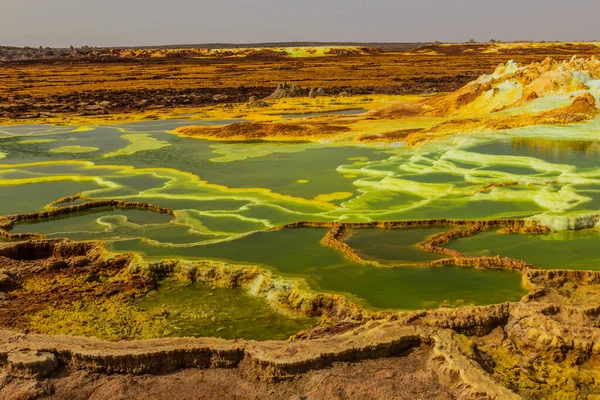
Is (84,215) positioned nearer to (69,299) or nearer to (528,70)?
(69,299)

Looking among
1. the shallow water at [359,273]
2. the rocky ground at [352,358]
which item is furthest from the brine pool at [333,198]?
the rocky ground at [352,358]

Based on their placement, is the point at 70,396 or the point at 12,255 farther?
the point at 12,255

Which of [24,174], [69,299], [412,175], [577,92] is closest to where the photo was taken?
[69,299]

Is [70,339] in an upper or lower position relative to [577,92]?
lower

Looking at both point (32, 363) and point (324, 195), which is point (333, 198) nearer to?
point (324, 195)

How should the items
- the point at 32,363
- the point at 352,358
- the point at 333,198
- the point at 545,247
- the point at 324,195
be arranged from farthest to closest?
the point at 324,195 → the point at 333,198 → the point at 545,247 → the point at 352,358 → the point at 32,363

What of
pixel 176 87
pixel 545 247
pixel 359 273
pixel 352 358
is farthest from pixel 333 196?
pixel 176 87

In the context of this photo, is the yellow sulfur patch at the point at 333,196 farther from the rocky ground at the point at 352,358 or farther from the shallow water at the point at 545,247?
the rocky ground at the point at 352,358

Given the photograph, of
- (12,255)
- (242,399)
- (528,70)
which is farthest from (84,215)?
(528,70)
